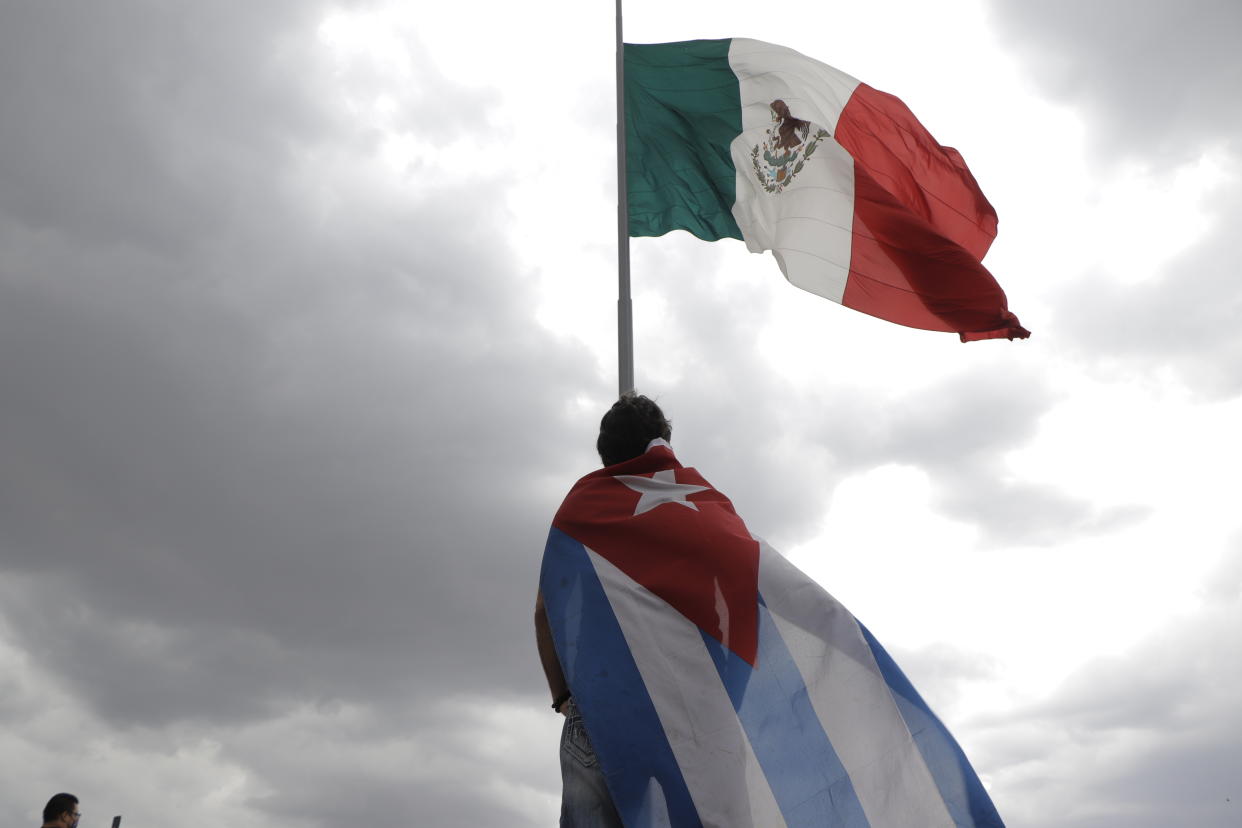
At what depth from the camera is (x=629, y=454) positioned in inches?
227

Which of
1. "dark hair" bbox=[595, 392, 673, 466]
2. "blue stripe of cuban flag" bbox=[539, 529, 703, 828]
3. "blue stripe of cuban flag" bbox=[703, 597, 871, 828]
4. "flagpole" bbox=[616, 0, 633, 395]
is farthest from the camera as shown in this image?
"flagpole" bbox=[616, 0, 633, 395]

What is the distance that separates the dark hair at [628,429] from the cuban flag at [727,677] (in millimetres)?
162

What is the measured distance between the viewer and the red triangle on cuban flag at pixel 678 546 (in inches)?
208

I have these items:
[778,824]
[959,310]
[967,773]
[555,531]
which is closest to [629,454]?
[555,531]

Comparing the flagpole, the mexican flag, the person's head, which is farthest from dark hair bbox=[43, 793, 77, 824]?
the mexican flag

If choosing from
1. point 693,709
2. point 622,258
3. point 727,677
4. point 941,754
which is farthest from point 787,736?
point 622,258

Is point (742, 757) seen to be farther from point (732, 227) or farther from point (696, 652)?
point (732, 227)

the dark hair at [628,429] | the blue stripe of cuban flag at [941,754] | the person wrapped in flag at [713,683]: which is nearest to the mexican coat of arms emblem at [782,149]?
the dark hair at [628,429]

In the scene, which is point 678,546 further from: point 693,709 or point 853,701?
point 853,701

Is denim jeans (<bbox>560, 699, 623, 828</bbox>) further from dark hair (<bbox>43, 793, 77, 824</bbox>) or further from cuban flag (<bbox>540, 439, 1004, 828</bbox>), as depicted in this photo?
dark hair (<bbox>43, 793, 77, 824</bbox>)

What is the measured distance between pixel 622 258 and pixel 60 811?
326 inches

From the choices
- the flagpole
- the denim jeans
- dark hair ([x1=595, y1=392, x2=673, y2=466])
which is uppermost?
the flagpole

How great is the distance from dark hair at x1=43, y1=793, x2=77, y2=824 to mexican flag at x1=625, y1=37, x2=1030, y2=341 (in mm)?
8561

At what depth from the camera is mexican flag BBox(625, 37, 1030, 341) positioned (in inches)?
417
